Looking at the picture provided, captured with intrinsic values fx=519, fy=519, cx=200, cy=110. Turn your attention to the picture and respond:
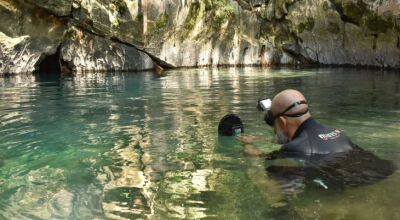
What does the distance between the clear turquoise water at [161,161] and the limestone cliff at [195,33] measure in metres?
15.7

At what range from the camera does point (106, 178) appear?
254 inches

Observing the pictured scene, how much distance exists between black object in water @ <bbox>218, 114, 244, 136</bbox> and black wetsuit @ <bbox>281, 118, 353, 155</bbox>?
3031 mm

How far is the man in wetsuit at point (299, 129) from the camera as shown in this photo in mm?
5742

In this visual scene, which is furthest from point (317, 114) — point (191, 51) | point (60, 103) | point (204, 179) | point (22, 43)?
point (191, 51)

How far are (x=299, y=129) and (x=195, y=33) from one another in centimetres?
3132

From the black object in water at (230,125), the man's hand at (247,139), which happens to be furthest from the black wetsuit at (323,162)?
the black object in water at (230,125)

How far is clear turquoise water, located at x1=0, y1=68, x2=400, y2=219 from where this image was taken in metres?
5.16

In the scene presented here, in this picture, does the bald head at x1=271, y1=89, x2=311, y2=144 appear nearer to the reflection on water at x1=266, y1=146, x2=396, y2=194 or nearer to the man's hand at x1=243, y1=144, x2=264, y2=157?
the reflection on water at x1=266, y1=146, x2=396, y2=194

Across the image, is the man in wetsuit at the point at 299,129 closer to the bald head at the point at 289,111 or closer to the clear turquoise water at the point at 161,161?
the bald head at the point at 289,111

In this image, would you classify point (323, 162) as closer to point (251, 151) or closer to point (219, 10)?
point (251, 151)

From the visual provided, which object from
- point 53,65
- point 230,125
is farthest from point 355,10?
point 230,125

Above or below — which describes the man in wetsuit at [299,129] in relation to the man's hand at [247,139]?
above

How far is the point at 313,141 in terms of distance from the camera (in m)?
5.80

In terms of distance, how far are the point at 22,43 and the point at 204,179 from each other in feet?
84.2
